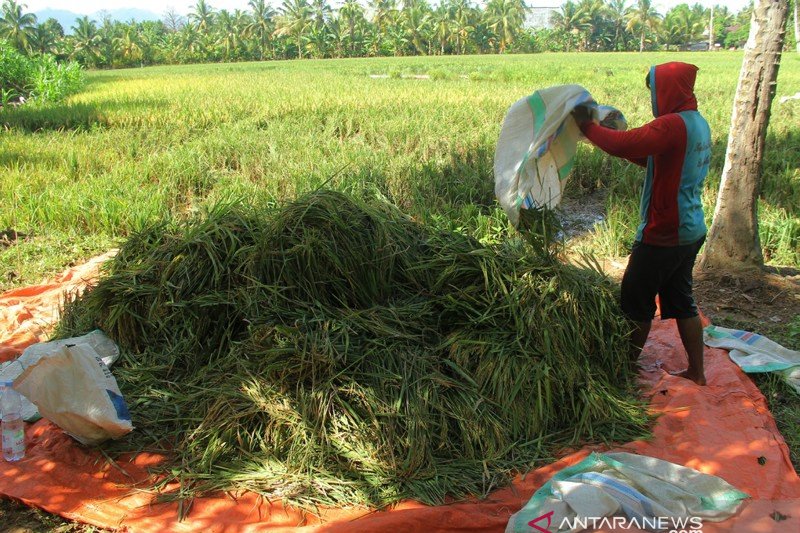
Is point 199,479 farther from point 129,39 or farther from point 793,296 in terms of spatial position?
point 129,39

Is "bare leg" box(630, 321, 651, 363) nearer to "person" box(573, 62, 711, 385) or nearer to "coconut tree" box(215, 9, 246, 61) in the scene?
"person" box(573, 62, 711, 385)

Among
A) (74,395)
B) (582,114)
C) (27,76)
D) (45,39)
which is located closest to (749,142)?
(582,114)

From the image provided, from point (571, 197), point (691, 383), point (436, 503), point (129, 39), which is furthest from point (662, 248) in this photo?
point (129, 39)

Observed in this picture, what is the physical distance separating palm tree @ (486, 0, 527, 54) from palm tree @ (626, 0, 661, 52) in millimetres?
10539

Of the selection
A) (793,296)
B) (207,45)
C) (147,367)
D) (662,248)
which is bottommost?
(793,296)

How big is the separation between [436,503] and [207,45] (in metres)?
57.9

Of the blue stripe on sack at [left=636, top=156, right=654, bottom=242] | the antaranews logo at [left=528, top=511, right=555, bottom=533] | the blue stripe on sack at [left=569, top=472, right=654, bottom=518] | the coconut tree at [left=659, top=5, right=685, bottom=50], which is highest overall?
the coconut tree at [left=659, top=5, right=685, bottom=50]

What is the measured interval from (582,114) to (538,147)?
0.23 m

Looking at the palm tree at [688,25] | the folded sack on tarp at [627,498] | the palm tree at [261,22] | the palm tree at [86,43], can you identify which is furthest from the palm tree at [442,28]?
the folded sack on tarp at [627,498]

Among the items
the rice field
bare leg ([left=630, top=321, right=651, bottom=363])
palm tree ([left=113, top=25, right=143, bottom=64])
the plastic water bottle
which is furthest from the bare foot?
palm tree ([left=113, top=25, right=143, bottom=64])

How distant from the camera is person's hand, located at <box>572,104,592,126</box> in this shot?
2.78 m

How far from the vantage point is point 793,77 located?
17.6 metres

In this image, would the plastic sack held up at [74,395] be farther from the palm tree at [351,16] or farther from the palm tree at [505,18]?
the palm tree at [505,18]

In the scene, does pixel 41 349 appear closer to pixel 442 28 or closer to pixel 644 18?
pixel 442 28
